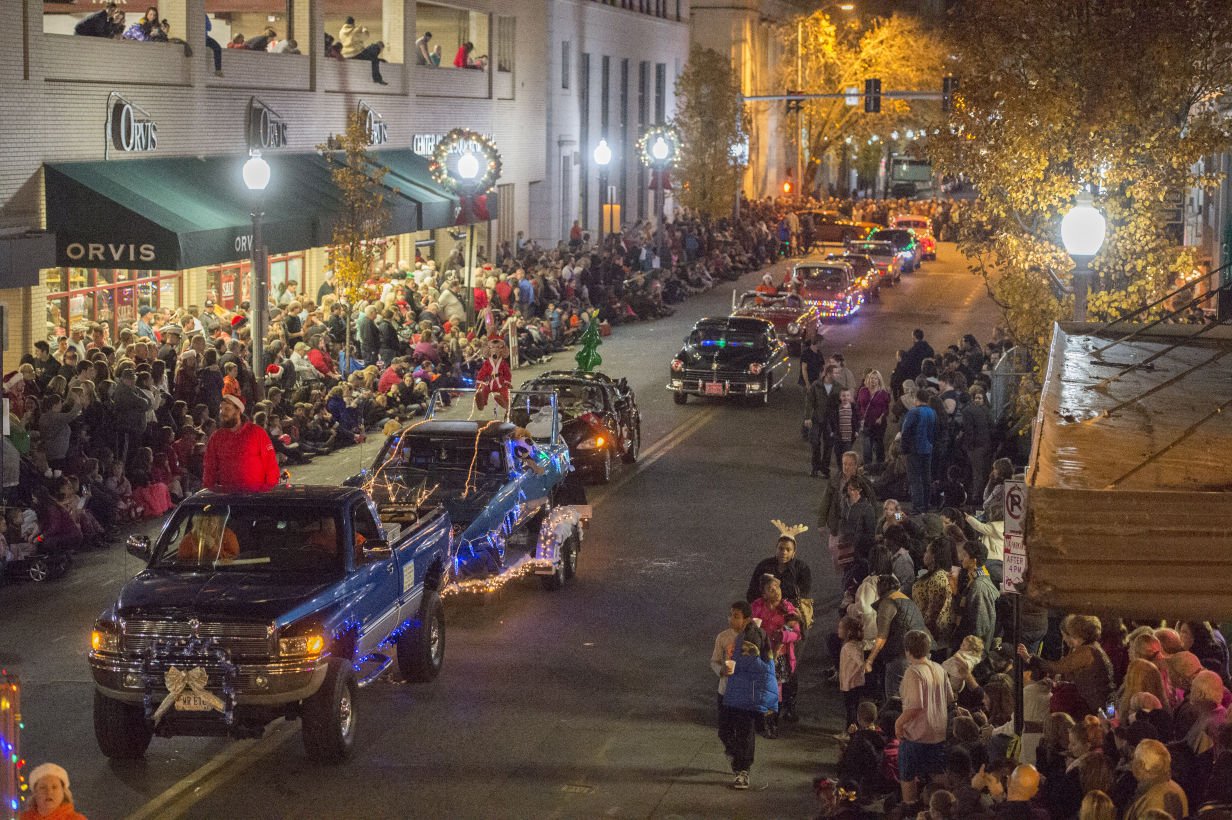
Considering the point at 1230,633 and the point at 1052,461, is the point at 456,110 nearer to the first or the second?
the point at 1230,633

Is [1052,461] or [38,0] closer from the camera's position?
[1052,461]

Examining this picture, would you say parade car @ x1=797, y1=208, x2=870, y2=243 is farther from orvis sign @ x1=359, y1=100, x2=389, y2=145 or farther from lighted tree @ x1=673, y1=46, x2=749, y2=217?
orvis sign @ x1=359, y1=100, x2=389, y2=145

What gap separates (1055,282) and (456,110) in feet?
88.2

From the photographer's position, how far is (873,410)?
80.5ft

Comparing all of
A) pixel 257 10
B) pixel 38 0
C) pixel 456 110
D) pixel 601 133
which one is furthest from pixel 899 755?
pixel 601 133

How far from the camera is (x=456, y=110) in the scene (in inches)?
1772

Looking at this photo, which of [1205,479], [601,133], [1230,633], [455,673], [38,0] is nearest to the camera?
[1205,479]

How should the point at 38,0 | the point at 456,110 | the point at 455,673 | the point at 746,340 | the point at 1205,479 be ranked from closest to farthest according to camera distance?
the point at 1205,479, the point at 455,673, the point at 38,0, the point at 746,340, the point at 456,110

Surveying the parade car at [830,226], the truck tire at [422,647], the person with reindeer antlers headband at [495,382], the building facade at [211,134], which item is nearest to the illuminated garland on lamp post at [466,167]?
the building facade at [211,134]

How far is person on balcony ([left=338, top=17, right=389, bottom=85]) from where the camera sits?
3866 centimetres

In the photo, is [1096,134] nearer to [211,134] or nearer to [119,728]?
[119,728]

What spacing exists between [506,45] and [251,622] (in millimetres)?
38359

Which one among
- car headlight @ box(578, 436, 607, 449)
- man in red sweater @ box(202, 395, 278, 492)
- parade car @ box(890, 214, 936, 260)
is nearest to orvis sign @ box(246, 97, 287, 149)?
car headlight @ box(578, 436, 607, 449)

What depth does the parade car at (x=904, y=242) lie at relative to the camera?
57.7 meters
